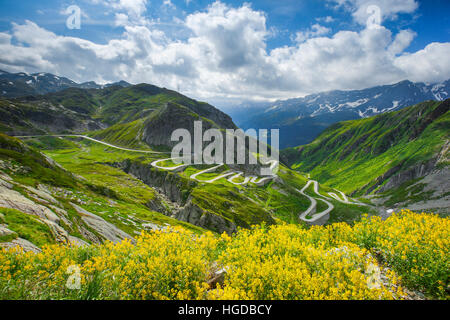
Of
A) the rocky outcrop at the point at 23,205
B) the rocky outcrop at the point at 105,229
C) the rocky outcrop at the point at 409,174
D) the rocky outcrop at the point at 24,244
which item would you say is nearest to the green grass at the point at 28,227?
the rocky outcrop at the point at 24,244

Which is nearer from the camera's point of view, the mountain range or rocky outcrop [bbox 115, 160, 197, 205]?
the mountain range

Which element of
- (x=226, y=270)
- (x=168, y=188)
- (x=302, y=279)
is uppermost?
(x=302, y=279)

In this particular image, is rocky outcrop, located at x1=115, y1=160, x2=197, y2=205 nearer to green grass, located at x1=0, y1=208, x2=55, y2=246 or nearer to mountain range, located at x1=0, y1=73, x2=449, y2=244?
mountain range, located at x1=0, y1=73, x2=449, y2=244

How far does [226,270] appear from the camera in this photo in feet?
33.4

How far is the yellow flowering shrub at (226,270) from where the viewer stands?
7715mm

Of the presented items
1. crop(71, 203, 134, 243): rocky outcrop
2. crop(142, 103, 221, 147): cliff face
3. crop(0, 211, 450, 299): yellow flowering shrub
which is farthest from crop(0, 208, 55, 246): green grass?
crop(142, 103, 221, 147): cliff face

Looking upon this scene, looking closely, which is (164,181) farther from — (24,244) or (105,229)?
(24,244)

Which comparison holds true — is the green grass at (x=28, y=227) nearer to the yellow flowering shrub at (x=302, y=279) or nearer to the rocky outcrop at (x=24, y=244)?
the rocky outcrop at (x=24, y=244)

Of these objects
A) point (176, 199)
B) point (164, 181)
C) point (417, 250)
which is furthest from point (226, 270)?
point (164, 181)

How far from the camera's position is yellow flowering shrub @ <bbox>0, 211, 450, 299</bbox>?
7715mm

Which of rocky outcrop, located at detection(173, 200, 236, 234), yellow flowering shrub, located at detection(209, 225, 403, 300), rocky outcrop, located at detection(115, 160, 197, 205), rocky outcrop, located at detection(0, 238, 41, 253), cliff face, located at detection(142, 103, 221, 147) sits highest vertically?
cliff face, located at detection(142, 103, 221, 147)

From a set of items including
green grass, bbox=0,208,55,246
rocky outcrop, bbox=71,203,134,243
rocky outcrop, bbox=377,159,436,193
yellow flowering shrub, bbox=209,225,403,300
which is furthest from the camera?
rocky outcrop, bbox=377,159,436,193
